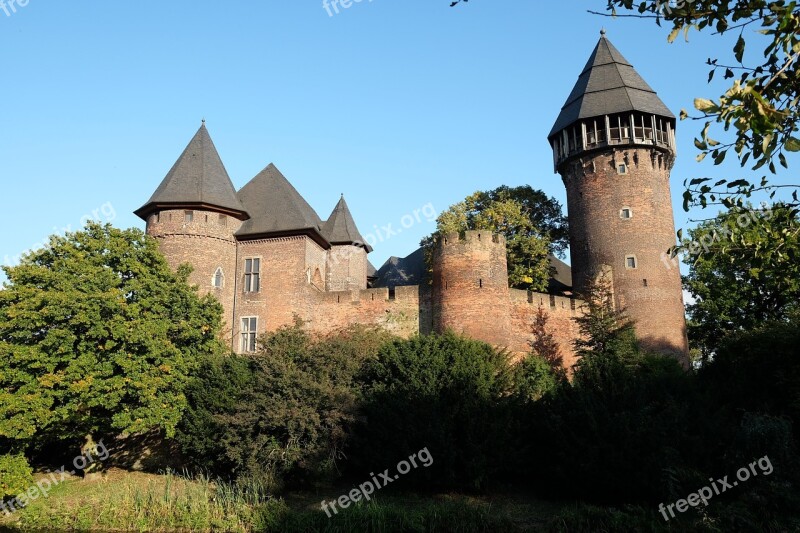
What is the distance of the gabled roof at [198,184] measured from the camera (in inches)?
1002

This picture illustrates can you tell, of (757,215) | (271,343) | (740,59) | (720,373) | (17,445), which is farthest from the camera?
(720,373)

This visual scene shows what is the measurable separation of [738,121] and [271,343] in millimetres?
17417

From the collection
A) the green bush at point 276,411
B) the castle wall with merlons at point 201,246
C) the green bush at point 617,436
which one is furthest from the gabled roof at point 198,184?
the green bush at point 617,436

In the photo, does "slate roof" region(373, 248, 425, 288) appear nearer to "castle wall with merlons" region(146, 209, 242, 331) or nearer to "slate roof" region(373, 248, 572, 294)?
"slate roof" region(373, 248, 572, 294)

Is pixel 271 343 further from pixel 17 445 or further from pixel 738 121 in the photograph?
pixel 738 121

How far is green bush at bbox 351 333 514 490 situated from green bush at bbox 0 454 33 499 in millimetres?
9346

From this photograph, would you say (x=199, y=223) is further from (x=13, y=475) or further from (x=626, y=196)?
(x=626, y=196)

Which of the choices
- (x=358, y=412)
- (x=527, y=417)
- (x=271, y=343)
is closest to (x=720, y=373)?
(x=527, y=417)

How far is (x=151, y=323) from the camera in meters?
→ 19.6

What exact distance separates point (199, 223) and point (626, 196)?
1809cm

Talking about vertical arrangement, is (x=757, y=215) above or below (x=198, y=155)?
below

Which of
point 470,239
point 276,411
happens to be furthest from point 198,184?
point 276,411

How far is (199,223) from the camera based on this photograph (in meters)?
25.4

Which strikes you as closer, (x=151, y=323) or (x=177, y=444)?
(x=151, y=323)
